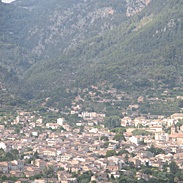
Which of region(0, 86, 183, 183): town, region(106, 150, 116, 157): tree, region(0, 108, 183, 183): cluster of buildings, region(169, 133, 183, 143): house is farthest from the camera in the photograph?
region(169, 133, 183, 143): house

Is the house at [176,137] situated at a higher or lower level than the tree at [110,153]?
higher

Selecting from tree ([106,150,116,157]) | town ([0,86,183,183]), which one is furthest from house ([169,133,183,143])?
tree ([106,150,116,157])

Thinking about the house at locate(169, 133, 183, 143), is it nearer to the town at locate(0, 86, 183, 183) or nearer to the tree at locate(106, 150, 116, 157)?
the town at locate(0, 86, 183, 183)

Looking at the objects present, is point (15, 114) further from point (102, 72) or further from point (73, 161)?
point (73, 161)

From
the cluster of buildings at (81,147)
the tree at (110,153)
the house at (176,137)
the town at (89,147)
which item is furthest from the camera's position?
the house at (176,137)

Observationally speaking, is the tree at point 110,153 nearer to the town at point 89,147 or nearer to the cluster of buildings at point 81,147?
the town at point 89,147

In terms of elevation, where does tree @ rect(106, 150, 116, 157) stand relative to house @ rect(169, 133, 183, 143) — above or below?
below

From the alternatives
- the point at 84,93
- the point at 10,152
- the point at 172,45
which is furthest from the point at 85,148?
the point at 172,45

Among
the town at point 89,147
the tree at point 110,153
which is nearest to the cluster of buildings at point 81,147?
the town at point 89,147
